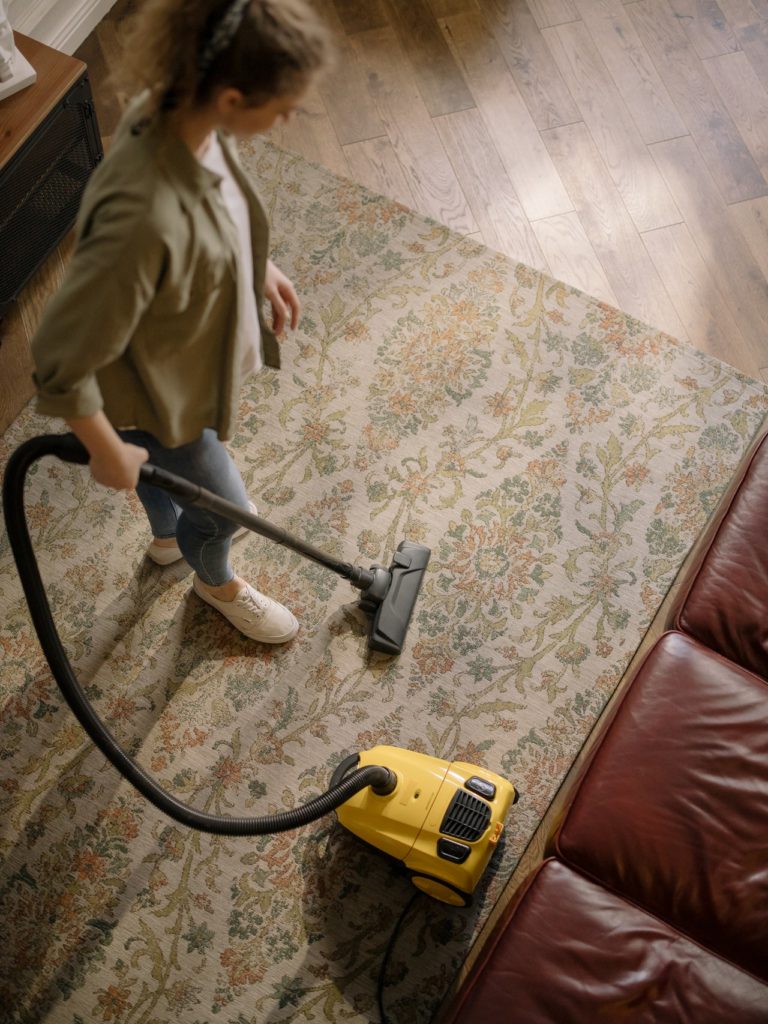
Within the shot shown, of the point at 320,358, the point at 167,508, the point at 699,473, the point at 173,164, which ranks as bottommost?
the point at 699,473

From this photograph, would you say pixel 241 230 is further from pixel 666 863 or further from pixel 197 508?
pixel 666 863

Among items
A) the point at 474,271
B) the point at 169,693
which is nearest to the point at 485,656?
the point at 169,693

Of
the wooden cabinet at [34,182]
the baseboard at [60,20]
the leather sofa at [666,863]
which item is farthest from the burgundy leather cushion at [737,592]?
the baseboard at [60,20]

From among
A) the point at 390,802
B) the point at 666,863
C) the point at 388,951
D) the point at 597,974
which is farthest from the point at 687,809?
the point at 388,951

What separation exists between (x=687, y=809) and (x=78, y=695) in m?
0.96

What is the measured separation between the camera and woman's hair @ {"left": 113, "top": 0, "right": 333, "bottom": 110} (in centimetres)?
91

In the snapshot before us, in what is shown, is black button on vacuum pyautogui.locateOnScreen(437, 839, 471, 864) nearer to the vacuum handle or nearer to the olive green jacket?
the vacuum handle

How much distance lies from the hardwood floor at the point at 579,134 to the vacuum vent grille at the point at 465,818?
4.17 feet

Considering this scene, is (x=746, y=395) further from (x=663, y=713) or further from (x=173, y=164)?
(x=173, y=164)

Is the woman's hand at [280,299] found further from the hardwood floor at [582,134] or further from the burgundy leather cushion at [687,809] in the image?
the hardwood floor at [582,134]

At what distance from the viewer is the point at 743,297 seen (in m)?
2.31

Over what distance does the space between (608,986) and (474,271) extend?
1.60 meters

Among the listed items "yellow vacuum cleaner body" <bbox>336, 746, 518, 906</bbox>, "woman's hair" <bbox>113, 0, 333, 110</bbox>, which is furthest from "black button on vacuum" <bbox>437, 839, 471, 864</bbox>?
"woman's hair" <bbox>113, 0, 333, 110</bbox>

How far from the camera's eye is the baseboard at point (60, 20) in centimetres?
221
